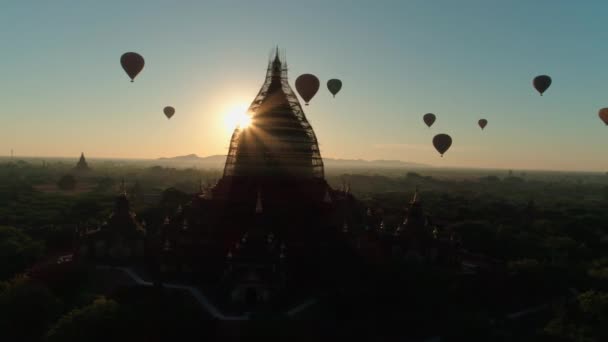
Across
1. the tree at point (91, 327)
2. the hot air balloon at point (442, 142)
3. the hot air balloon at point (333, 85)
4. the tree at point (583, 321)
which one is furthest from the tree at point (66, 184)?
the tree at point (583, 321)

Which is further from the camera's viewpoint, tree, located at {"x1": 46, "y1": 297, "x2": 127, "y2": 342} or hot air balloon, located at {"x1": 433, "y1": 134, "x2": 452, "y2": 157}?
hot air balloon, located at {"x1": 433, "y1": 134, "x2": 452, "y2": 157}

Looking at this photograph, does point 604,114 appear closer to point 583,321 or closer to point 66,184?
point 583,321

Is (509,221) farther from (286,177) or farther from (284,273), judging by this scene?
(284,273)

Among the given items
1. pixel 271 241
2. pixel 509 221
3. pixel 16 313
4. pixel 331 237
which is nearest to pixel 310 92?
pixel 331 237

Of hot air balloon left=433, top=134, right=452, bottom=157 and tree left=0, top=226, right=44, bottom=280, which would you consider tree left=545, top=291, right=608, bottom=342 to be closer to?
hot air balloon left=433, top=134, right=452, bottom=157

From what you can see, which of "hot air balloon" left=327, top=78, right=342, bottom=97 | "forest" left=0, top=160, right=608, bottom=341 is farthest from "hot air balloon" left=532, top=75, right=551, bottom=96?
"hot air balloon" left=327, top=78, right=342, bottom=97
